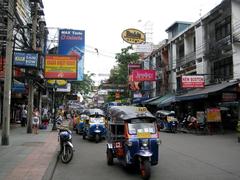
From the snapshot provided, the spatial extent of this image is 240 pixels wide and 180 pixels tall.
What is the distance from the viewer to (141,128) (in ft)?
36.3

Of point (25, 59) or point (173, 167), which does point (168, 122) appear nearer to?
point (25, 59)

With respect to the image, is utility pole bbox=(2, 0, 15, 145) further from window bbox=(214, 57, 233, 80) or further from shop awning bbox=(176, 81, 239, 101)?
window bbox=(214, 57, 233, 80)

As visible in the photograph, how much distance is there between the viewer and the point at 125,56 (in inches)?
2272

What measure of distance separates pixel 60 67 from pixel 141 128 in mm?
15205

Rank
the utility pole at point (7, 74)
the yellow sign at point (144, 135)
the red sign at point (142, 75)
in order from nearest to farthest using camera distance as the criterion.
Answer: the yellow sign at point (144, 135)
the utility pole at point (7, 74)
the red sign at point (142, 75)

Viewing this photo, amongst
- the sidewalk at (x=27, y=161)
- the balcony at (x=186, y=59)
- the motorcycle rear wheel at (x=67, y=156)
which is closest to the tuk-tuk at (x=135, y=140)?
the motorcycle rear wheel at (x=67, y=156)

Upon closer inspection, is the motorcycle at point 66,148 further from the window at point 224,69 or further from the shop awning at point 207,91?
the window at point 224,69

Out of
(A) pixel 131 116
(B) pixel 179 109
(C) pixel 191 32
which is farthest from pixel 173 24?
(A) pixel 131 116

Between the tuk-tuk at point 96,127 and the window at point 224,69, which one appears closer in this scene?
the tuk-tuk at point 96,127

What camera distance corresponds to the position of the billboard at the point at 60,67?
25125mm

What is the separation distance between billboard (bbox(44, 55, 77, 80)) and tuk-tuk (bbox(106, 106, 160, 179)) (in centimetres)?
1356

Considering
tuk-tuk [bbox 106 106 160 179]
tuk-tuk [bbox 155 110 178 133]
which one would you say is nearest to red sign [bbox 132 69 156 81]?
tuk-tuk [bbox 155 110 178 133]

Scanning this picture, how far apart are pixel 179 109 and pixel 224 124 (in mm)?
9177

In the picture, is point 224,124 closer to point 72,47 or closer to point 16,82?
point 72,47
